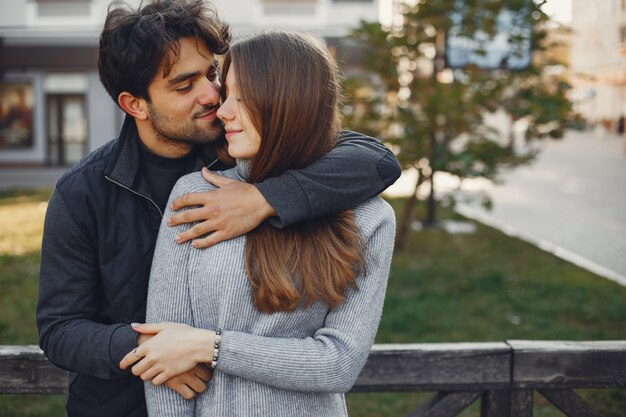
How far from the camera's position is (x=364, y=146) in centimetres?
219

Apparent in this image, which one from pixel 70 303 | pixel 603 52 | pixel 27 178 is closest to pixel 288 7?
pixel 27 178

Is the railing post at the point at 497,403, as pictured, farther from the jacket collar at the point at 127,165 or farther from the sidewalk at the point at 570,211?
the sidewalk at the point at 570,211

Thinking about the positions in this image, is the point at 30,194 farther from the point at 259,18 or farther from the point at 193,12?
the point at 193,12

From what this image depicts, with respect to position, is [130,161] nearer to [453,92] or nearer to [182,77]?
[182,77]

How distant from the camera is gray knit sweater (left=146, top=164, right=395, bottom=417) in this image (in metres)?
1.86

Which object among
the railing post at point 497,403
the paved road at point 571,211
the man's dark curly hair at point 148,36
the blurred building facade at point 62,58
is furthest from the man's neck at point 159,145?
the blurred building facade at point 62,58

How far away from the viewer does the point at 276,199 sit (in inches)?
74.5

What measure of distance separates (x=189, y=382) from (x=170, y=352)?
0.12m

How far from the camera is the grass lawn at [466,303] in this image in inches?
186

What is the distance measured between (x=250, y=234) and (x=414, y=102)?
302 inches

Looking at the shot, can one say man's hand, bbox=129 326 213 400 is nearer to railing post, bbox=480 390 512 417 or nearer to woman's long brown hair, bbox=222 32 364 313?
woman's long brown hair, bbox=222 32 364 313

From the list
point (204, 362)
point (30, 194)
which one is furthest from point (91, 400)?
point (30, 194)

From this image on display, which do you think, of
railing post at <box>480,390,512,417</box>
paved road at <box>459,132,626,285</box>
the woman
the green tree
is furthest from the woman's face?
paved road at <box>459,132,626,285</box>

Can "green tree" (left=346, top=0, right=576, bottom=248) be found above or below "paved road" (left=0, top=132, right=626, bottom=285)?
above
